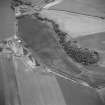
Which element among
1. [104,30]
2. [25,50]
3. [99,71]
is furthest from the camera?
[104,30]

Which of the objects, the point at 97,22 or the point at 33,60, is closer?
the point at 33,60

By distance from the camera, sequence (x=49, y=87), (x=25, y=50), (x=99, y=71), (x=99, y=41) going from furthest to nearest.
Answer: (x=99, y=41) → (x=25, y=50) → (x=99, y=71) → (x=49, y=87)

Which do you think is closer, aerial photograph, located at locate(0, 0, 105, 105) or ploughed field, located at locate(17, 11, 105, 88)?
aerial photograph, located at locate(0, 0, 105, 105)

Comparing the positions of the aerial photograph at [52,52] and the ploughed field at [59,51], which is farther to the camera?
the ploughed field at [59,51]

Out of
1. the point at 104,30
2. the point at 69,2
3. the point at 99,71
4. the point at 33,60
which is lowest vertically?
the point at 99,71

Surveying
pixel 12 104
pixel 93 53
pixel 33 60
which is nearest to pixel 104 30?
pixel 93 53

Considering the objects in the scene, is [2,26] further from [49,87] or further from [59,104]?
[59,104]

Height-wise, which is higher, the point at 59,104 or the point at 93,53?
the point at 93,53
